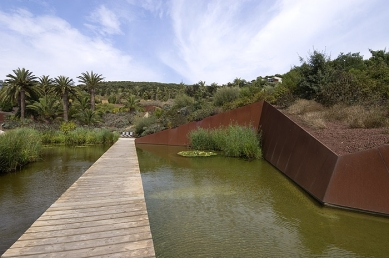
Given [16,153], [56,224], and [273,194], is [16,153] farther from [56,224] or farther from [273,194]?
[273,194]

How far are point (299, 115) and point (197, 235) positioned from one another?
23.4ft

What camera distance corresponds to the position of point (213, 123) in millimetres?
13594

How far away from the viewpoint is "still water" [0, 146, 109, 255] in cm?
390

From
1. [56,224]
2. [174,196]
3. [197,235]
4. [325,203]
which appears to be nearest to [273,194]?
[325,203]

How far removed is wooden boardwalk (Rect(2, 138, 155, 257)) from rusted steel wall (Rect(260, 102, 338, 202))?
3531 millimetres

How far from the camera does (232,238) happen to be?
3.44 metres

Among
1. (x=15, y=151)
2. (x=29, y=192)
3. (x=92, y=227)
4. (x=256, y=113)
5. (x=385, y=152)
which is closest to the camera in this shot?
(x=92, y=227)

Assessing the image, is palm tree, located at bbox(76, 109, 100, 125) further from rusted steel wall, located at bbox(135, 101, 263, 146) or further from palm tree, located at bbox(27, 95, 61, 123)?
rusted steel wall, located at bbox(135, 101, 263, 146)

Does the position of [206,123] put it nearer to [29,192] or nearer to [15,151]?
[15,151]

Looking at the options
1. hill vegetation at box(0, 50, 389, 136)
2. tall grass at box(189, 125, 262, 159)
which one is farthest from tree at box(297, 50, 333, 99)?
tall grass at box(189, 125, 262, 159)

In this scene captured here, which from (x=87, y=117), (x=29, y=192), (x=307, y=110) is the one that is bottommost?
(x=29, y=192)

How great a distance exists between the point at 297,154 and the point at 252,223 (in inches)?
129

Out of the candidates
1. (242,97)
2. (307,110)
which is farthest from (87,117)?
(307,110)

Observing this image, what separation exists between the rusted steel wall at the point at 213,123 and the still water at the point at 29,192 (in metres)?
6.59
